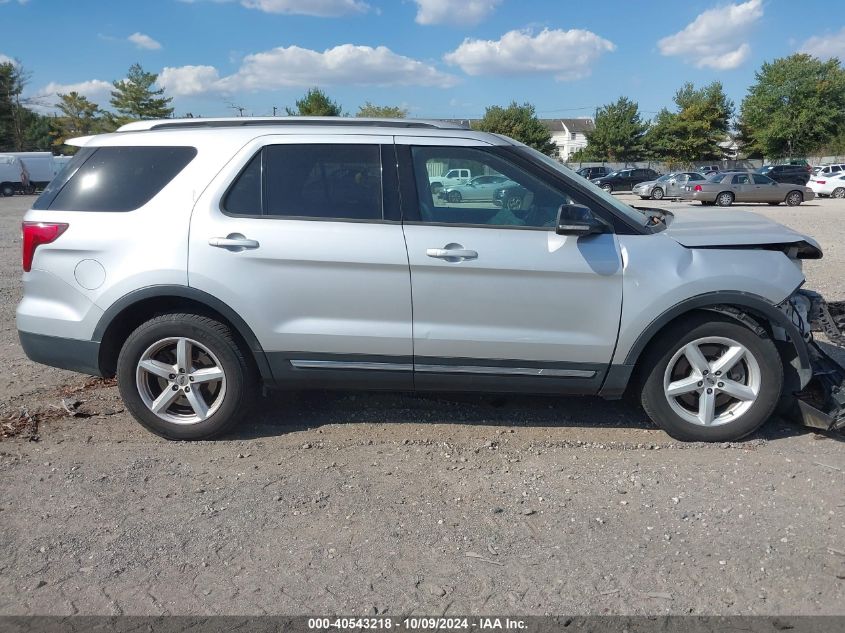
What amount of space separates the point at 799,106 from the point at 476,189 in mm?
63807

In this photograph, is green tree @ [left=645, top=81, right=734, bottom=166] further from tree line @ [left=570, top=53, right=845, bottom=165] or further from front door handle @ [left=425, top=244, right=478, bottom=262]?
front door handle @ [left=425, top=244, right=478, bottom=262]

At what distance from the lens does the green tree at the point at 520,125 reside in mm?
58938

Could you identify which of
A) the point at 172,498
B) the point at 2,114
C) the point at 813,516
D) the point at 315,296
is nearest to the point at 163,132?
the point at 315,296

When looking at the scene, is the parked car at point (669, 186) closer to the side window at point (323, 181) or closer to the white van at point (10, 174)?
the side window at point (323, 181)

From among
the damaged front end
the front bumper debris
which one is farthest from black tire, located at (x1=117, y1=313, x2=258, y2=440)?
the front bumper debris

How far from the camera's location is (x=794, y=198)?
97.2ft

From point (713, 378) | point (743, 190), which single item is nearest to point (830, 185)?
point (743, 190)

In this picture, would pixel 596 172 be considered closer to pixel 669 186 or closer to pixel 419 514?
pixel 669 186

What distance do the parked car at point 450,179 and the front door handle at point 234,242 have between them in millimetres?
1108

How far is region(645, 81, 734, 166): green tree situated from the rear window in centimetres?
5927

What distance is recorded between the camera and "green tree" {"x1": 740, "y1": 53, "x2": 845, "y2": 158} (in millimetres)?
55906

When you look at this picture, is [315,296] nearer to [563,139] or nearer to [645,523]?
[645,523]

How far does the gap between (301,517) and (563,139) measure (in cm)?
11631

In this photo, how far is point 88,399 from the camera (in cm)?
495
